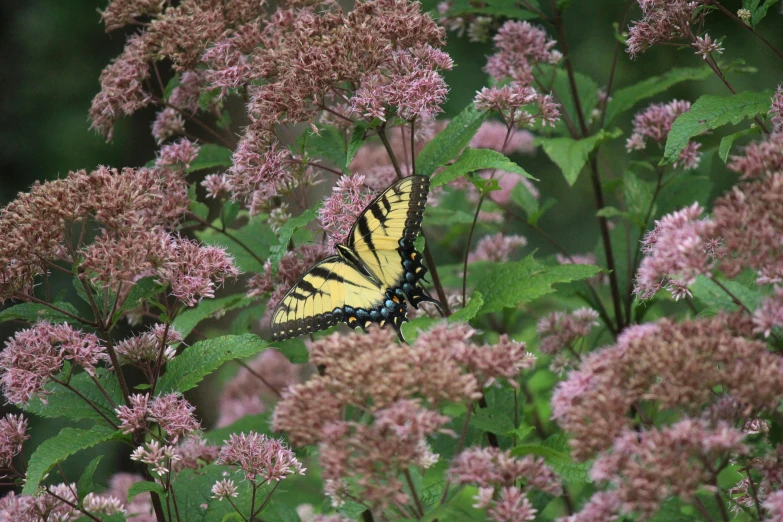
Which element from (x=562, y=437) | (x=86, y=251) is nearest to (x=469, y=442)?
(x=562, y=437)

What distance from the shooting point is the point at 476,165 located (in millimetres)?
2822

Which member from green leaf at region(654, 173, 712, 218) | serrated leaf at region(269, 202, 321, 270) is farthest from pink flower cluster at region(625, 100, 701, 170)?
serrated leaf at region(269, 202, 321, 270)

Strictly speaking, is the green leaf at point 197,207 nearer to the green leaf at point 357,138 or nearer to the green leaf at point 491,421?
the green leaf at point 357,138

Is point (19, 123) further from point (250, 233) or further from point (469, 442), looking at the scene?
point (469, 442)

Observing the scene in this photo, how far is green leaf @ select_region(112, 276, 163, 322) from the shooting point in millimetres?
2910

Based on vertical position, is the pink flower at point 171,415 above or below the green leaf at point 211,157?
below

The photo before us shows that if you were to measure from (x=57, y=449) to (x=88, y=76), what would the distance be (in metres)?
5.57

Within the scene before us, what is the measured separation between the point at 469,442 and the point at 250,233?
1561 millimetres

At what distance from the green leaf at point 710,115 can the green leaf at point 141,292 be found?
1.87 metres

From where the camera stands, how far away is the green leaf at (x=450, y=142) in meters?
3.10

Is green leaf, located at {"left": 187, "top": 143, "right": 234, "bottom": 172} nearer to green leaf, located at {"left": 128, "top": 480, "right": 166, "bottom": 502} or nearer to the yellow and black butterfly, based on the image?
the yellow and black butterfly

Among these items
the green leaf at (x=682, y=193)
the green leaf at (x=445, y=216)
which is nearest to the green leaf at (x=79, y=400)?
the green leaf at (x=445, y=216)

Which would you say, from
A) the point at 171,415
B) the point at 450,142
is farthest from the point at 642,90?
the point at 171,415

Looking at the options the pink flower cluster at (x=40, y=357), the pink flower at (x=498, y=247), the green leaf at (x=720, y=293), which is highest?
the pink flower at (x=498, y=247)
